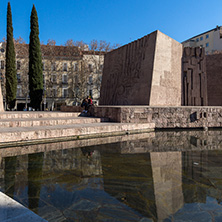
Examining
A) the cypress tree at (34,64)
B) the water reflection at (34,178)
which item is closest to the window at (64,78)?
the cypress tree at (34,64)

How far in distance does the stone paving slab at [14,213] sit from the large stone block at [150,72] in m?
8.50

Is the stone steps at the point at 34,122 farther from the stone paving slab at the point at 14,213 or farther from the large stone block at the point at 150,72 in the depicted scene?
the stone paving slab at the point at 14,213

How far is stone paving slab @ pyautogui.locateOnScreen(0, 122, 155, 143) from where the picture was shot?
16.4 feet

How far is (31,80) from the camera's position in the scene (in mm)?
20734

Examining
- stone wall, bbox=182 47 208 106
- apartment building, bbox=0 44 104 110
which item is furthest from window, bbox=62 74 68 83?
stone wall, bbox=182 47 208 106

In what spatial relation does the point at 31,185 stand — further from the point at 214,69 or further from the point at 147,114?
the point at 214,69

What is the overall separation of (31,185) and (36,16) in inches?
872

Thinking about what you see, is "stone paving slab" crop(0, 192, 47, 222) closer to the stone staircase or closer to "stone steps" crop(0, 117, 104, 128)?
the stone staircase

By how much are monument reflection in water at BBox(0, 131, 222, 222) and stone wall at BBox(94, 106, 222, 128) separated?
3961mm

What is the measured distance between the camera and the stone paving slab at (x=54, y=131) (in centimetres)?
501

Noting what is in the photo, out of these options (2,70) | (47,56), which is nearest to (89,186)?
(47,56)

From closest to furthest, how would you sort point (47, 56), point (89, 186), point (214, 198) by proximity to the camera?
point (214, 198), point (89, 186), point (47, 56)

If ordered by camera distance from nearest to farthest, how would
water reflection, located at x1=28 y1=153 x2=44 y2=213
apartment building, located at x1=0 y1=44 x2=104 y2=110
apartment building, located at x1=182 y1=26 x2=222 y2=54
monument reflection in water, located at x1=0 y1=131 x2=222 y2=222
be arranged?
monument reflection in water, located at x1=0 y1=131 x2=222 y2=222, water reflection, located at x1=28 y1=153 x2=44 y2=213, apartment building, located at x1=0 y1=44 x2=104 y2=110, apartment building, located at x1=182 y1=26 x2=222 y2=54

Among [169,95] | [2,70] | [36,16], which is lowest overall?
[169,95]
